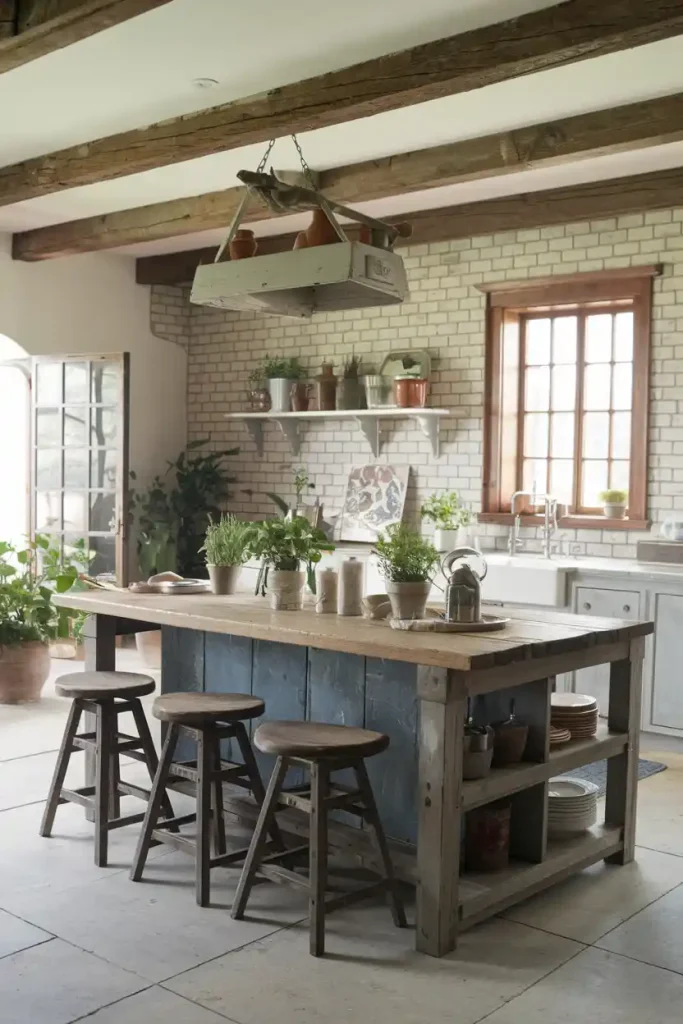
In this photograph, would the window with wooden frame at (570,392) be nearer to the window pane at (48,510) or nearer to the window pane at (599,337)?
the window pane at (599,337)

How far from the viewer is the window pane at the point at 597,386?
675cm

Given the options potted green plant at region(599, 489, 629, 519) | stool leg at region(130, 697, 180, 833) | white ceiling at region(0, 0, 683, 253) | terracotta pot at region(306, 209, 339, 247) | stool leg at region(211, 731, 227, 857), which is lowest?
stool leg at region(211, 731, 227, 857)

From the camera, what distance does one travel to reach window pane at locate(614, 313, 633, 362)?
6637 millimetres

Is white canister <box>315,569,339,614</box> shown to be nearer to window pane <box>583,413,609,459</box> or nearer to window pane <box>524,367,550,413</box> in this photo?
window pane <box>583,413,609,459</box>

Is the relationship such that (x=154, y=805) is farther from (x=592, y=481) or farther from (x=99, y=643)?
(x=592, y=481)

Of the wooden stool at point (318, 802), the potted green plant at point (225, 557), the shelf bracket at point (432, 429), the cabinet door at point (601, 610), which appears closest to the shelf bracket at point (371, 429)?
the shelf bracket at point (432, 429)

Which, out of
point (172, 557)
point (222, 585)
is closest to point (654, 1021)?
point (222, 585)

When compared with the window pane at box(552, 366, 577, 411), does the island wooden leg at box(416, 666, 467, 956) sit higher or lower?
lower

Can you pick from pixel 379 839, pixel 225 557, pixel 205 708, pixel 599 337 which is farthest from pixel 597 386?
pixel 379 839

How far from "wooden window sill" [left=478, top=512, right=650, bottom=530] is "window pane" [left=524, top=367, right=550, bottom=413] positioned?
72 centimetres

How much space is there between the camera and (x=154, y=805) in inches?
147

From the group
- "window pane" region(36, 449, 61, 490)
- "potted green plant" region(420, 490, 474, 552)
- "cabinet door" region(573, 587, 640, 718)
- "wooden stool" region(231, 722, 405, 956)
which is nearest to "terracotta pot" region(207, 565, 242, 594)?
"wooden stool" region(231, 722, 405, 956)

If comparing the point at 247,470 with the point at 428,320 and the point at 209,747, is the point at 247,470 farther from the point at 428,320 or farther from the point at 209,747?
the point at 209,747

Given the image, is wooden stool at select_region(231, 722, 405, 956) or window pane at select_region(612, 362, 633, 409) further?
window pane at select_region(612, 362, 633, 409)
